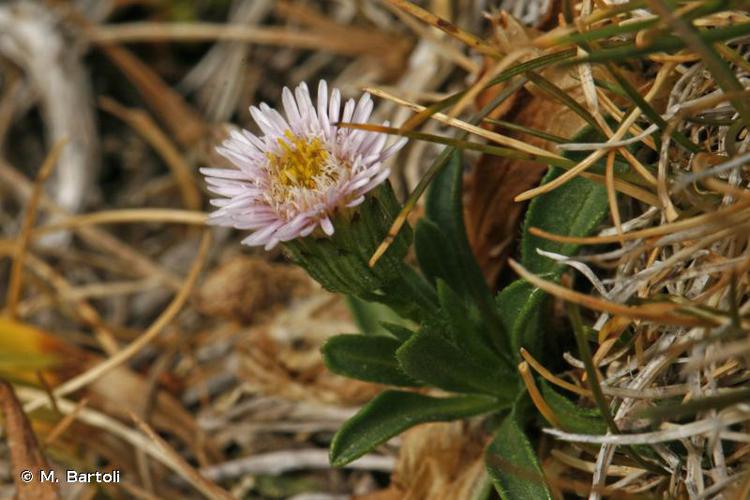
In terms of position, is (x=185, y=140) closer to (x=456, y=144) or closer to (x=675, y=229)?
(x=456, y=144)

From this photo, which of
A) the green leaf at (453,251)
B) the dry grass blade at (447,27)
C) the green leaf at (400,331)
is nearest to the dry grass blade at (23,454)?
the green leaf at (400,331)

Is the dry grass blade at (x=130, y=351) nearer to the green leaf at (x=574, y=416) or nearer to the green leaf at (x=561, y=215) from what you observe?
the green leaf at (x=561, y=215)

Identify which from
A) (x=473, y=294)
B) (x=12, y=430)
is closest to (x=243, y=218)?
(x=473, y=294)

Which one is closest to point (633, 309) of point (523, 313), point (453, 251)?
point (523, 313)

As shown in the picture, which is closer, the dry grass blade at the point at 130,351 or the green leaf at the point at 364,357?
the green leaf at the point at 364,357

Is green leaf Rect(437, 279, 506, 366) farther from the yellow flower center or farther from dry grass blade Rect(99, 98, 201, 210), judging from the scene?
dry grass blade Rect(99, 98, 201, 210)
